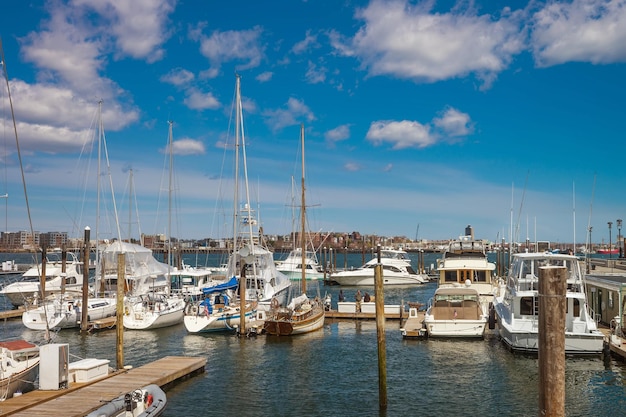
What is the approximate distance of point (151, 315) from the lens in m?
43.2

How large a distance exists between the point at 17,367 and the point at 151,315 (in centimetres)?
2200

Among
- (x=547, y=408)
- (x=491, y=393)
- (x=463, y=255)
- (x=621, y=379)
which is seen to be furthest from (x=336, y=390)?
(x=463, y=255)

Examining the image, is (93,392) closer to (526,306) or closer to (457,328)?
(457,328)

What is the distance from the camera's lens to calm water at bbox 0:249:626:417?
23.3 meters

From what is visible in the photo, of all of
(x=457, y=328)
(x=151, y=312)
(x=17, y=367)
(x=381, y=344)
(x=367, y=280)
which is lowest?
(x=367, y=280)

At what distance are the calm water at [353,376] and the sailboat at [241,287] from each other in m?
1.31

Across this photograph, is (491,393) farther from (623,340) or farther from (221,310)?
(221,310)

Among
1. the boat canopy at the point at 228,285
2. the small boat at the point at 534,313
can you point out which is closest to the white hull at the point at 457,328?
the small boat at the point at 534,313

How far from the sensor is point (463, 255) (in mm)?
55250

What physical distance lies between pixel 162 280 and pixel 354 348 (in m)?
33.5

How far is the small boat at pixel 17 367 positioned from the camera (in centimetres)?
2077

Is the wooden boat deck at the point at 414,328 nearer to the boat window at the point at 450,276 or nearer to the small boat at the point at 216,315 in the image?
the boat window at the point at 450,276

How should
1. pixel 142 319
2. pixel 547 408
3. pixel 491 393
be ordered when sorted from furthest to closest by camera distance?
pixel 142 319, pixel 491 393, pixel 547 408

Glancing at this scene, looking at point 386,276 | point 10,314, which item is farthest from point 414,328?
point 386,276
